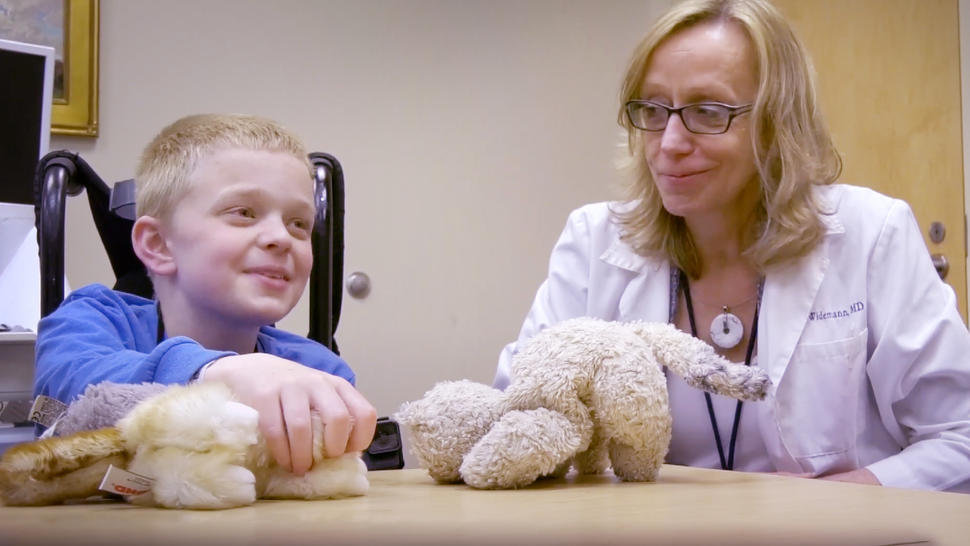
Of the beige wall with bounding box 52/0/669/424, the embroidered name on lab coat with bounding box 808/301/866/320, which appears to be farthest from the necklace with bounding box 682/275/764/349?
the beige wall with bounding box 52/0/669/424

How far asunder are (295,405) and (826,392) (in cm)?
99

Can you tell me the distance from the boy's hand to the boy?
42 millimetres

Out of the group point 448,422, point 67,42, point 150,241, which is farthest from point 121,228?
point 67,42

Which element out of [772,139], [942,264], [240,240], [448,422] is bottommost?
[942,264]

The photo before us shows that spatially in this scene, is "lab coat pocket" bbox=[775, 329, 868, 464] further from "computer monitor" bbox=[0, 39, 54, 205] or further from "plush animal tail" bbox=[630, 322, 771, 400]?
"computer monitor" bbox=[0, 39, 54, 205]

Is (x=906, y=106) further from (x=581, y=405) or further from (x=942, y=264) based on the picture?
(x=581, y=405)

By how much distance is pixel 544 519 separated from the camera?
0.47 metres

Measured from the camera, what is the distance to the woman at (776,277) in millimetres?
1357

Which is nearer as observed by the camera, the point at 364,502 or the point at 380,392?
the point at 364,502

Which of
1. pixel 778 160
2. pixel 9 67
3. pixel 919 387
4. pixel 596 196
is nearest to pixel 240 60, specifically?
pixel 9 67

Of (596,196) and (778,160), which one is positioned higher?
(778,160)

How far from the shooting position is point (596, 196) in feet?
11.7

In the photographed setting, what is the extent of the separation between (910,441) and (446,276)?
6.70 ft

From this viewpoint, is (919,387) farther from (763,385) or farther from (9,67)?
(9,67)
